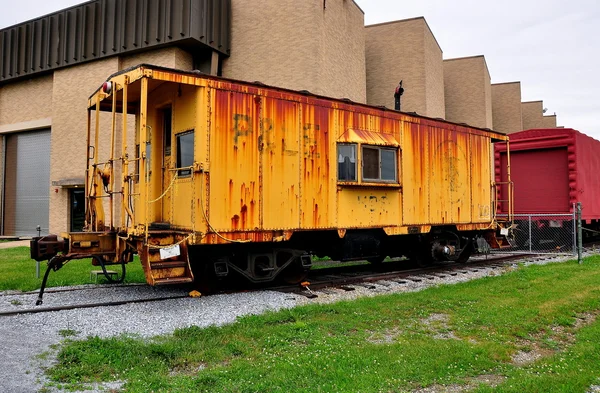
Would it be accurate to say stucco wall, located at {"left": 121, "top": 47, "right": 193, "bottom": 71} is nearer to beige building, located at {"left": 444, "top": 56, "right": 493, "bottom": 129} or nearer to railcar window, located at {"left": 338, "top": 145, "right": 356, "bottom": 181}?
railcar window, located at {"left": 338, "top": 145, "right": 356, "bottom": 181}

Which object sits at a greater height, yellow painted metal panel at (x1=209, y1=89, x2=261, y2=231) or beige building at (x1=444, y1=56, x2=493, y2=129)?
beige building at (x1=444, y1=56, x2=493, y2=129)

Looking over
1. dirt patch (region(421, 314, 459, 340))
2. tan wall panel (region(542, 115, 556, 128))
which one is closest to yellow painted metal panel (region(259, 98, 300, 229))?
dirt patch (region(421, 314, 459, 340))

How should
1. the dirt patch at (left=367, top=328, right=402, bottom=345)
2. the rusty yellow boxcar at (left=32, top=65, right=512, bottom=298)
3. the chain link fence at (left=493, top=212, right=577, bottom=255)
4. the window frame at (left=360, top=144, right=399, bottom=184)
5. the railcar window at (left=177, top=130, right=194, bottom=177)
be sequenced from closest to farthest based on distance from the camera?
the dirt patch at (left=367, top=328, right=402, bottom=345)
the rusty yellow boxcar at (left=32, top=65, right=512, bottom=298)
the railcar window at (left=177, top=130, right=194, bottom=177)
the window frame at (left=360, top=144, right=399, bottom=184)
the chain link fence at (left=493, top=212, right=577, bottom=255)

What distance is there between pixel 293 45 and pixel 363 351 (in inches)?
649

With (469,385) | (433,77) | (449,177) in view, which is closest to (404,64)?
(433,77)

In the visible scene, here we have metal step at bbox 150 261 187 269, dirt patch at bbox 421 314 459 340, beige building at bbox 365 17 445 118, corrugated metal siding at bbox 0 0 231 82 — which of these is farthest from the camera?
beige building at bbox 365 17 445 118

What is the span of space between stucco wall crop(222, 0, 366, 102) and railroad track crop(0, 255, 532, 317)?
9.59 m

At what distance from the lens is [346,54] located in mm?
21500

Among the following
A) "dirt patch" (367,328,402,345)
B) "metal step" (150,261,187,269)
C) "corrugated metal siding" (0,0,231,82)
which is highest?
"corrugated metal siding" (0,0,231,82)

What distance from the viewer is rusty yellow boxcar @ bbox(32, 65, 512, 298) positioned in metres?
7.17

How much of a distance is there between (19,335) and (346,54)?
1887cm

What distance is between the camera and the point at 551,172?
1503 cm

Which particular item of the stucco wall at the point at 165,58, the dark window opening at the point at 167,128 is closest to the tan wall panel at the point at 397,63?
the stucco wall at the point at 165,58

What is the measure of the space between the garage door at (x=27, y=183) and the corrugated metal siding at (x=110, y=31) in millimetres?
3615
